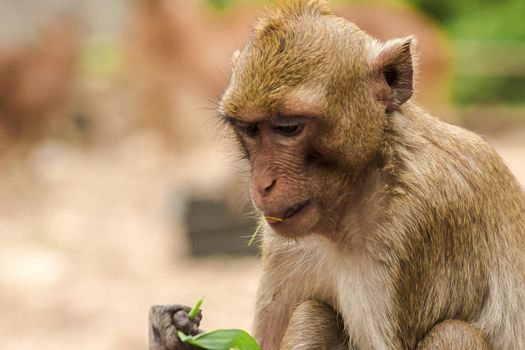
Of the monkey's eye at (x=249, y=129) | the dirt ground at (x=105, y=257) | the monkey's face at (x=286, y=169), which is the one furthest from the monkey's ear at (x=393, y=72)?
the dirt ground at (x=105, y=257)

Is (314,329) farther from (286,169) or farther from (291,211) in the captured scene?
(286,169)

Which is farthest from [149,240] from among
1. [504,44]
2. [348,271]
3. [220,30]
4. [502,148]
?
[504,44]

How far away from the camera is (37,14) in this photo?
25.2 meters

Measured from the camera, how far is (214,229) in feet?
47.5

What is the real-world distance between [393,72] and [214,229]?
9351mm

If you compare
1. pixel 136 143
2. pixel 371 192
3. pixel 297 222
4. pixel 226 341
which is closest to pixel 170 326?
pixel 226 341

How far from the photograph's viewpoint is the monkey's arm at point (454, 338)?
5219 mm

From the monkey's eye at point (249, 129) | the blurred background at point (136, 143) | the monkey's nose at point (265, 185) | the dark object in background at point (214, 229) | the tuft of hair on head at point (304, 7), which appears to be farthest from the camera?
the dark object in background at point (214, 229)

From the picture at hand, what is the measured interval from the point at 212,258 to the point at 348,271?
895 cm

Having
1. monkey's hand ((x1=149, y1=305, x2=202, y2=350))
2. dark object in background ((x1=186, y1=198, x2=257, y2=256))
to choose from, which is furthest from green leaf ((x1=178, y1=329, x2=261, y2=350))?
dark object in background ((x1=186, y1=198, x2=257, y2=256))

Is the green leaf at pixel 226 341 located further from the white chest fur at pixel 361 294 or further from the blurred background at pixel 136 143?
the blurred background at pixel 136 143

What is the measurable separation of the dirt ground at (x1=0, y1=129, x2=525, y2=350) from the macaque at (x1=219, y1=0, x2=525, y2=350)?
10.1ft

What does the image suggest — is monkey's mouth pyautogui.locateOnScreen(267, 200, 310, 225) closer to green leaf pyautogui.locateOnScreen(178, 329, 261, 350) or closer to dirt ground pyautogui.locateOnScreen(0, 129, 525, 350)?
green leaf pyautogui.locateOnScreen(178, 329, 261, 350)

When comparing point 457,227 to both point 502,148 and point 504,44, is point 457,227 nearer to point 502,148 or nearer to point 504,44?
point 502,148
